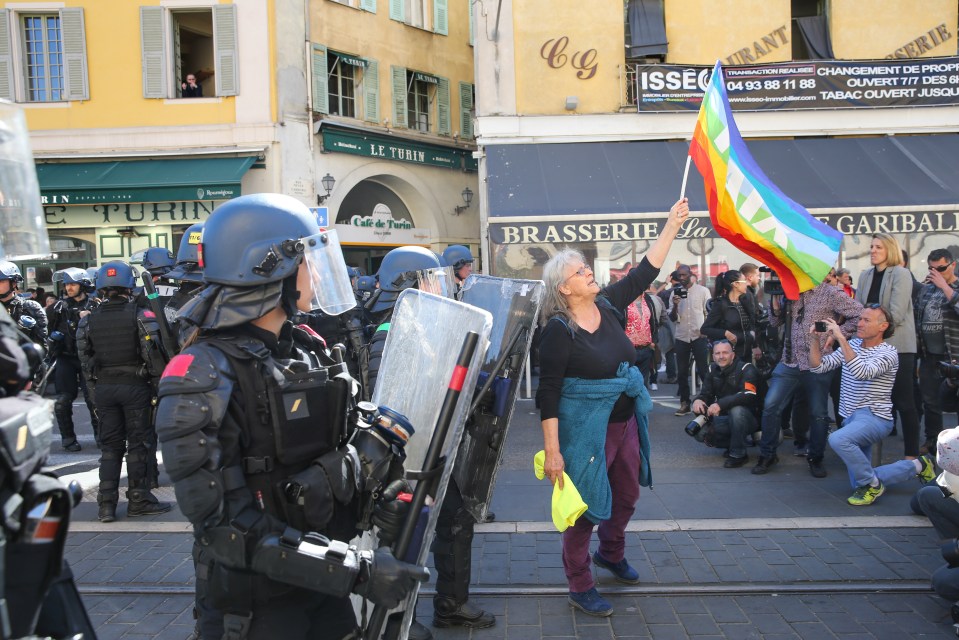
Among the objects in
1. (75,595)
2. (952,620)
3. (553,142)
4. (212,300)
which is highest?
(553,142)

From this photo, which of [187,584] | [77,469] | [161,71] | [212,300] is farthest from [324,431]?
[161,71]

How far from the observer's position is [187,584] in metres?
4.52

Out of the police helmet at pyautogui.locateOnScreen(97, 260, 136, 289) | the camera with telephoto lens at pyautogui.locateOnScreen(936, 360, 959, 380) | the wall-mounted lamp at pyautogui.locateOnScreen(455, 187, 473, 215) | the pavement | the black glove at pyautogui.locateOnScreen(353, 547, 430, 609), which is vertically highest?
the wall-mounted lamp at pyautogui.locateOnScreen(455, 187, 473, 215)

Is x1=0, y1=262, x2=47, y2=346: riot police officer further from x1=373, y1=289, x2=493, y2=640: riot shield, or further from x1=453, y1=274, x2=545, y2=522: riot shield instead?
x1=373, y1=289, x2=493, y2=640: riot shield

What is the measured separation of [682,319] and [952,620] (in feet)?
20.9

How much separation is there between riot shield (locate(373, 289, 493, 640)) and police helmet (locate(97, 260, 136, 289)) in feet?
12.6

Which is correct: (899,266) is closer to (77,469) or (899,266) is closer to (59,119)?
(77,469)

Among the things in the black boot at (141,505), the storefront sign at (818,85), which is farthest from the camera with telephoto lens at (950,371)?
the storefront sign at (818,85)

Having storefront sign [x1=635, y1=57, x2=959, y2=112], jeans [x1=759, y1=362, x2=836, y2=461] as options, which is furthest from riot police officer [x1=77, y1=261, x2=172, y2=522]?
storefront sign [x1=635, y1=57, x2=959, y2=112]

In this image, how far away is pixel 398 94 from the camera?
63.0 ft

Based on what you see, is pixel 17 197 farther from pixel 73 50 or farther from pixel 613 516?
pixel 73 50

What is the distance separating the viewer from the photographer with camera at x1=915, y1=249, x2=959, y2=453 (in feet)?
21.0

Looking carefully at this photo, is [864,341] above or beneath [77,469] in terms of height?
above

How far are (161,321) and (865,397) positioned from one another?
18.0 feet
